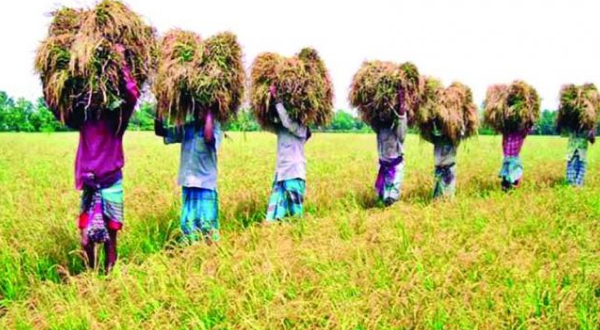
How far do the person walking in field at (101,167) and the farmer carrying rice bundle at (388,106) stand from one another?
11.1 feet

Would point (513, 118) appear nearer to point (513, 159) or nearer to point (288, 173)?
point (513, 159)

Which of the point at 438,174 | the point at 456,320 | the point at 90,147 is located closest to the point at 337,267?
the point at 456,320

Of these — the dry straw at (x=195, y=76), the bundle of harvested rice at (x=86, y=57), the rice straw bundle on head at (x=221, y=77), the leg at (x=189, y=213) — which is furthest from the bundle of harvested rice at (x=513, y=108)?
the bundle of harvested rice at (x=86, y=57)

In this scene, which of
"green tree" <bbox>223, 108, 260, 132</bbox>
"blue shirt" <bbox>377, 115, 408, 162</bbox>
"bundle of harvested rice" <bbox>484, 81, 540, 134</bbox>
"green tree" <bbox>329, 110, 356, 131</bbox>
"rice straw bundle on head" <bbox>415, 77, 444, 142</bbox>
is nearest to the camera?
"green tree" <bbox>223, 108, 260, 132</bbox>

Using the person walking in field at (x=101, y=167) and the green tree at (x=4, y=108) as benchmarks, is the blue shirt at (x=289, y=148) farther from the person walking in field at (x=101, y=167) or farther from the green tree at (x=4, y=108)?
the green tree at (x=4, y=108)

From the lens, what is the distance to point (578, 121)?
387 inches

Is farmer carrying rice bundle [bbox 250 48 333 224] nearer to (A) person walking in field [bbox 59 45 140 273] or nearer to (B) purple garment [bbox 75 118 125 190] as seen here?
(A) person walking in field [bbox 59 45 140 273]

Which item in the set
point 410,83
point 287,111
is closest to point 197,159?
point 287,111

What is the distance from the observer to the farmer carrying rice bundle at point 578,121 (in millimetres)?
9688

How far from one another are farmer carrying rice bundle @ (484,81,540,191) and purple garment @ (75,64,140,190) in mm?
6471

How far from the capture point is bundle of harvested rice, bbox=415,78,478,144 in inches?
311

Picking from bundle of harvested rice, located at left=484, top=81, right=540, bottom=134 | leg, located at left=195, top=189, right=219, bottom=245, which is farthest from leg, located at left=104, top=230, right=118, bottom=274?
bundle of harvested rice, located at left=484, top=81, right=540, bottom=134

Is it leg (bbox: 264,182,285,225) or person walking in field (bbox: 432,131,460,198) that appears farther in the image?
person walking in field (bbox: 432,131,460,198)

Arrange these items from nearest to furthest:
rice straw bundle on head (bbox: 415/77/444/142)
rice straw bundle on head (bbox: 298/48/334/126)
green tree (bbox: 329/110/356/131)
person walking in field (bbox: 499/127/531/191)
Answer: rice straw bundle on head (bbox: 298/48/334/126) → rice straw bundle on head (bbox: 415/77/444/142) → person walking in field (bbox: 499/127/531/191) → green tree (bbox: 329/110/356/131)
